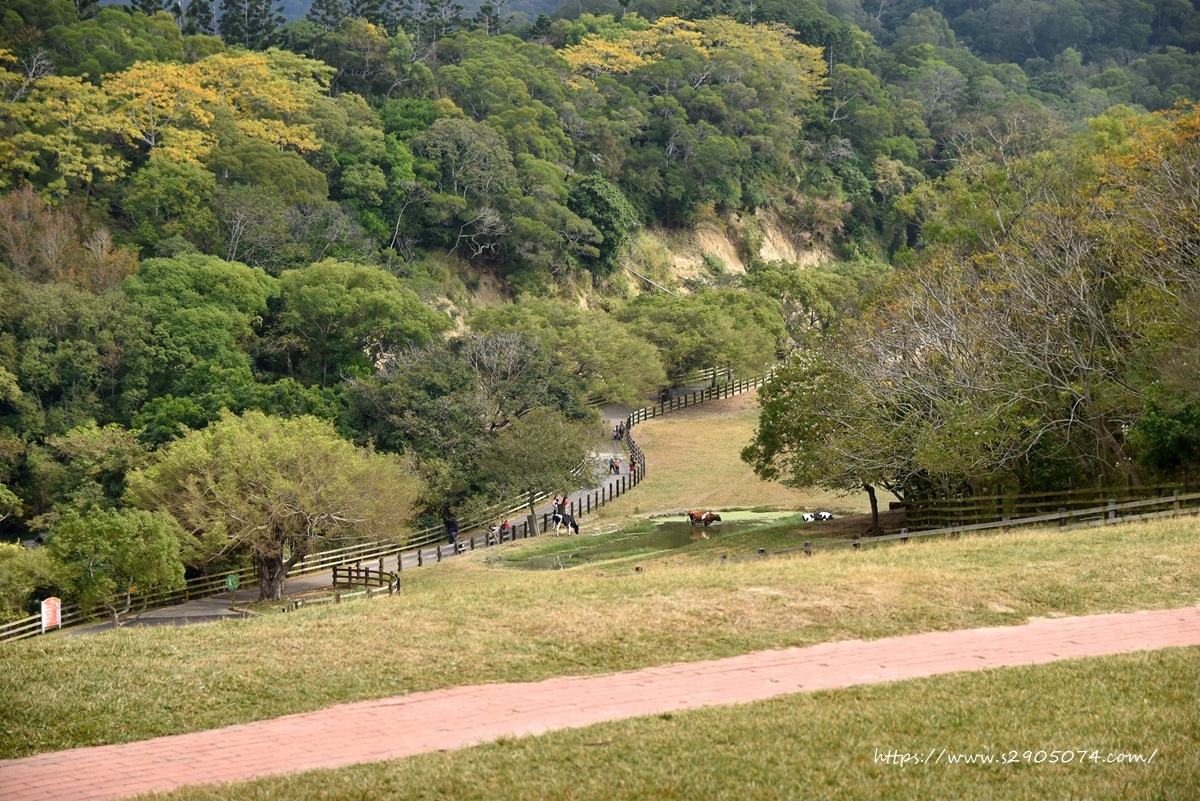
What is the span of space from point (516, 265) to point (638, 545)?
140 ft

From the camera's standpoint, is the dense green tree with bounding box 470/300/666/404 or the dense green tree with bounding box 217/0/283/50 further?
the dense green tree with bounding box 217/0/283/50

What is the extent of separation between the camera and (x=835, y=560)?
2214 centimetres

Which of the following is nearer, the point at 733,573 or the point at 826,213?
the point at 733,573

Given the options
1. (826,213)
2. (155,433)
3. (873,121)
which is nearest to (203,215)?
A: (155,433)

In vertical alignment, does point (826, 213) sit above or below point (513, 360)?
above

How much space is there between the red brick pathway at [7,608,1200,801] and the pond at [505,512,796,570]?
57.2ft

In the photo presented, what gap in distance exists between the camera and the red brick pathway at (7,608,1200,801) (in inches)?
489

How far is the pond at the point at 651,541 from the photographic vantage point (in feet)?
115

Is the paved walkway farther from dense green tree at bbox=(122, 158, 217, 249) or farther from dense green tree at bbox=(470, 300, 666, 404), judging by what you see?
dense green tree at bbox=(122, 158, 217, 249)

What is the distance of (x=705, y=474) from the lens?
2094 inches

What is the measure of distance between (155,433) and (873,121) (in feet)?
232

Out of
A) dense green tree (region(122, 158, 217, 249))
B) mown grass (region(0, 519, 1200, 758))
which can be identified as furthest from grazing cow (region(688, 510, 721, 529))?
dense green tree (region(122, 158, 217, 249))

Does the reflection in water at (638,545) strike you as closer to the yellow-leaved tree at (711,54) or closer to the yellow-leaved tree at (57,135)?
the yellow-leaved tree at (57,135)

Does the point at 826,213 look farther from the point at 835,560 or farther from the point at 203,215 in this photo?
the point at 835,560
